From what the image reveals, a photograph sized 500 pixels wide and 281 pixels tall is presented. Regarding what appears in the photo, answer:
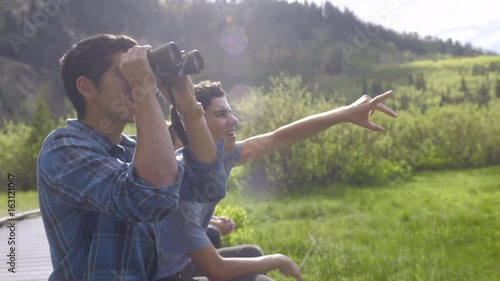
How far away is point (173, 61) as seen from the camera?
1.81 m

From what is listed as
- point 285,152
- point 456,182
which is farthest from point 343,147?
point 456,182

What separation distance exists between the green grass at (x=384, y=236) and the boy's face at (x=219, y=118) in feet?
12.6

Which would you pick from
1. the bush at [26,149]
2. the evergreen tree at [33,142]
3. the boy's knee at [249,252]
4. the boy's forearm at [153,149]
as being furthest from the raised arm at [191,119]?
the evergreen tree at [33,142]

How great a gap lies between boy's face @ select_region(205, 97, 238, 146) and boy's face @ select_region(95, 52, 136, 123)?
3.33 ft

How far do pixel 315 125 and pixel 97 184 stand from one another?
172 centimetres

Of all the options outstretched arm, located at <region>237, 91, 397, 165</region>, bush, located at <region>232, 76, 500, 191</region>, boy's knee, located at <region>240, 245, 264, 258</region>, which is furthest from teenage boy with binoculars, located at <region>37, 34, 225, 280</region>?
bush, located at <region>232, 76, 500, 191</region>

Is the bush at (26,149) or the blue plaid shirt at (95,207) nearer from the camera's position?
the blue plaid shirt at (95,207)

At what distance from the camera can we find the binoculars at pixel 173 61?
1.74 m

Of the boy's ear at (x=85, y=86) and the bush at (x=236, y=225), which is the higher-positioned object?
the boy's ear at (x=85, y=86)

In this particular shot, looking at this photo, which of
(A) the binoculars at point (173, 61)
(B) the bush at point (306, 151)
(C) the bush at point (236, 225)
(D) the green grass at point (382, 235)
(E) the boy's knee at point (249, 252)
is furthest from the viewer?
(B) the bush at point (306, 151)

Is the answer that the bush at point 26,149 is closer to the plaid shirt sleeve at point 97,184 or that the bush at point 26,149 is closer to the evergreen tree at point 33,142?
the evergreen tree at point 33,142

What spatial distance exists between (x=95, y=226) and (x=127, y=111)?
346 mm

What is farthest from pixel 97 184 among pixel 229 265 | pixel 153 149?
pixel 229 265

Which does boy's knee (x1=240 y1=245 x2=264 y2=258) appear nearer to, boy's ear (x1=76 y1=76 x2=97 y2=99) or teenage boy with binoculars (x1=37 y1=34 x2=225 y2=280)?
teenage boy with binoculars (x1=37 y1=34 x2=225 y2=280)
